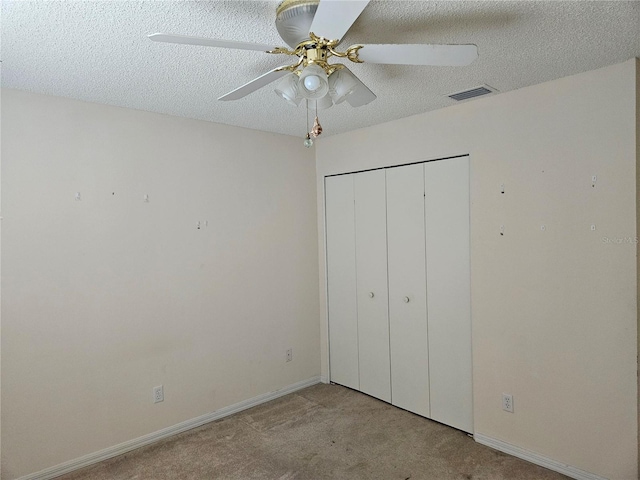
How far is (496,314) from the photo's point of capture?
2.74m

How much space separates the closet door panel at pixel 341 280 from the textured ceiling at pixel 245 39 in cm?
117

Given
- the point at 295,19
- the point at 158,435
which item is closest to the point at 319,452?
the point at 158,435

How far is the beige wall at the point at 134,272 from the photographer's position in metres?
2.44

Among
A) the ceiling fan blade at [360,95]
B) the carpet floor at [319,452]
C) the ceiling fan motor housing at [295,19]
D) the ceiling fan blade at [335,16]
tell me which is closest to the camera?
the ceiling fan blade at [335,16]

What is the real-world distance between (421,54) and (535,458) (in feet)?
8.08

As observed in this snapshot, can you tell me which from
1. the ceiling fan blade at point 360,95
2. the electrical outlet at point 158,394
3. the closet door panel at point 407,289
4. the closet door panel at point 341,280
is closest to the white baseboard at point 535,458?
the closet door panel at point 407,289

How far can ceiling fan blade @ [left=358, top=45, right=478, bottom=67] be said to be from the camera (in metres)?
1.48

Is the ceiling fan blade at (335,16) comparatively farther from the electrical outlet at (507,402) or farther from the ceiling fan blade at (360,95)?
the electrical outlet at (507,402)

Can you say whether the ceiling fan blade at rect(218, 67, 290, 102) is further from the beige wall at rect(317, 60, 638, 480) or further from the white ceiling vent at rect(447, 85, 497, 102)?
the beige wall at rect(317, 60, 638, 480)

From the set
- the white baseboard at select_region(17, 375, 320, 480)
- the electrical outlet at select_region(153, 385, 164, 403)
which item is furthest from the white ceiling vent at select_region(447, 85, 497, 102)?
the electrical outlet at select_region(153, 385, 164, 403)

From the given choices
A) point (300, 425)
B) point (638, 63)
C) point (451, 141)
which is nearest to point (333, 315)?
point (300, 425)

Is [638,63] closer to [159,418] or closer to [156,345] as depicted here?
[156,345]

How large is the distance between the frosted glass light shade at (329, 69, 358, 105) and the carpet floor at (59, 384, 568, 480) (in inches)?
85.0

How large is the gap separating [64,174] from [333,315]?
244cm
